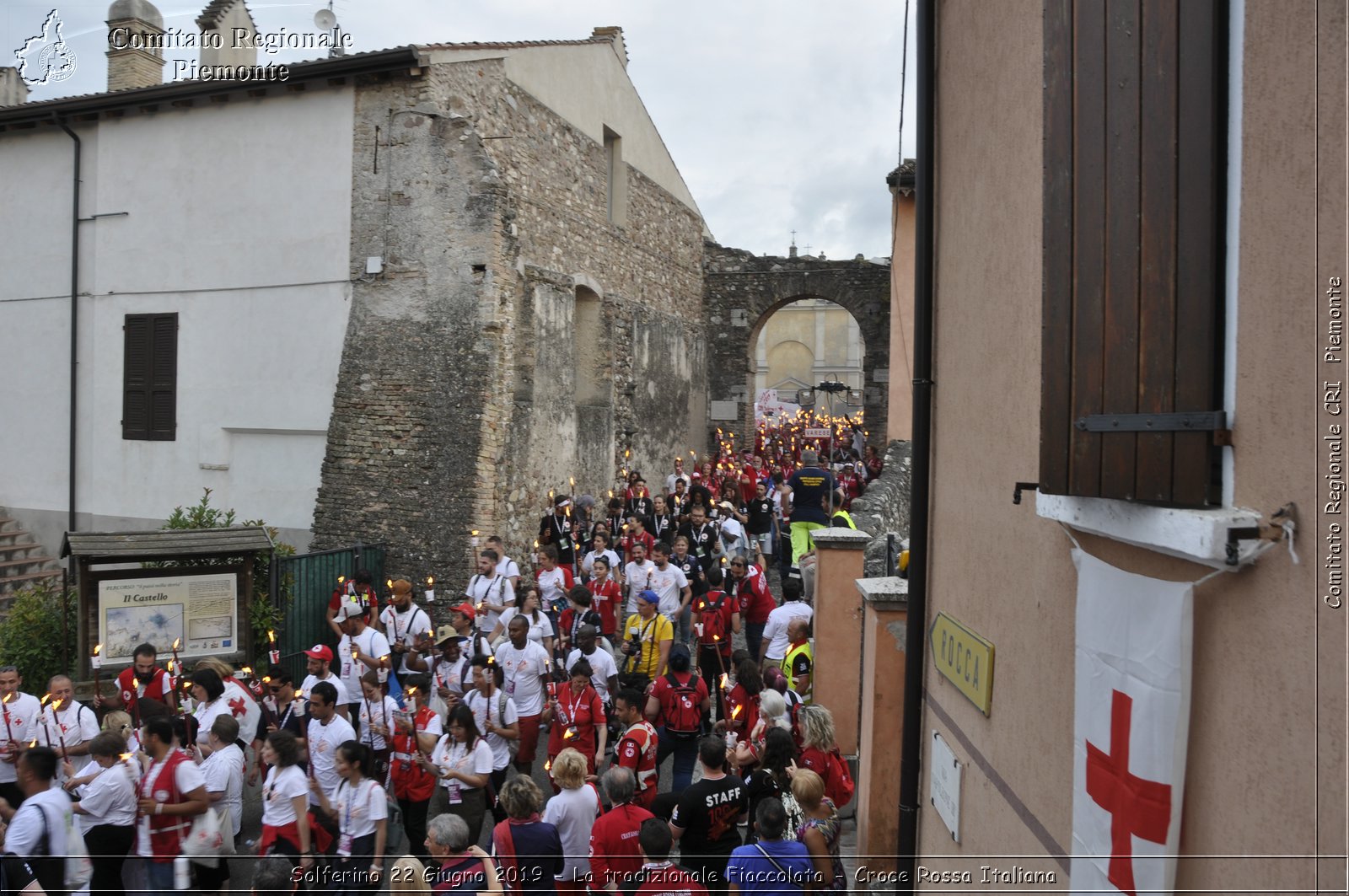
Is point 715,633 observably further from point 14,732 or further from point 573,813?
point 14,732

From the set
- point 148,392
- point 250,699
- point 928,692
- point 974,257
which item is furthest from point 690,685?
point 148,392

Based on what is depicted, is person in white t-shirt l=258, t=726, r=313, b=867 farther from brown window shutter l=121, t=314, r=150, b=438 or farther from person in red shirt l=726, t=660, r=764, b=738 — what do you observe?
brown window shutter l=121, t=314, r=150, b=438

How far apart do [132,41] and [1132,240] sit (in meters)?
21.3

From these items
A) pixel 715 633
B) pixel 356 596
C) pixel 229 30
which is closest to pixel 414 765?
pixel 715 633

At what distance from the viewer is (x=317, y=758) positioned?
672cm

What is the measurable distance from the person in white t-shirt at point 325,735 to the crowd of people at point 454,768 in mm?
15

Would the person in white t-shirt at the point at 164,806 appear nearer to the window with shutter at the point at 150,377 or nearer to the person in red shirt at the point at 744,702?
the person in red shirt at the point at 744,702

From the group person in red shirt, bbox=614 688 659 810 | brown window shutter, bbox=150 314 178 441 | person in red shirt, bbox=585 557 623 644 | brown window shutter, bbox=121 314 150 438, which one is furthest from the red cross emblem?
brown window shutter, bbox=121 314 150 438

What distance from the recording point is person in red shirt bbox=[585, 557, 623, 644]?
11133mm

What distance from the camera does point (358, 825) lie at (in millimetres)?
6043

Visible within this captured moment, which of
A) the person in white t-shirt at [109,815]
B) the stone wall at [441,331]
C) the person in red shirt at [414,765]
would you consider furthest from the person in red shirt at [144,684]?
the stone wall at [441,331]

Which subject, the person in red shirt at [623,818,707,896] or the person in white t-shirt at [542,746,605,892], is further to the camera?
the person in white t-shirt at [542,746,605,892]

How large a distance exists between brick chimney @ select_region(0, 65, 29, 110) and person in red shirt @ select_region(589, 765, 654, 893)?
2387cm

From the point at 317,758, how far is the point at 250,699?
1.53m
